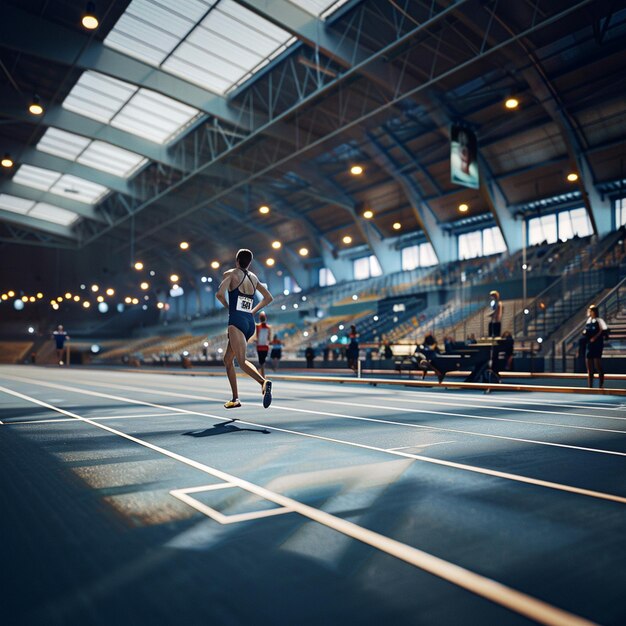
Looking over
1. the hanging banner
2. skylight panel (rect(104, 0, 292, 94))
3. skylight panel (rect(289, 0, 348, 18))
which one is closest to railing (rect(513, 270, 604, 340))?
the hanging banner

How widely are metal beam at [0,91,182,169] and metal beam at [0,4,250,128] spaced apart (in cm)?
640

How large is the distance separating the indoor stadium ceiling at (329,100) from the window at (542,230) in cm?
98

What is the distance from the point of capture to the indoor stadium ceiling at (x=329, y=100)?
23.2 m

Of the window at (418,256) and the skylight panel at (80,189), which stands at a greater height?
the skylight panel at (80,189)

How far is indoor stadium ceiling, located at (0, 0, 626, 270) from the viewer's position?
2317cm

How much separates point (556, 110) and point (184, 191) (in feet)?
88.6

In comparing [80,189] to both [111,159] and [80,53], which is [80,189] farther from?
[80,53]

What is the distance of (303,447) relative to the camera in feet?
16.9

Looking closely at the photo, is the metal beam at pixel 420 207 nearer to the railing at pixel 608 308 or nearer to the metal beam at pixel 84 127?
the metal beam at pixel 84 127

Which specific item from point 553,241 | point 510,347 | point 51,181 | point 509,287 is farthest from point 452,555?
point 51,181

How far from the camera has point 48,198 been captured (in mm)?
44375

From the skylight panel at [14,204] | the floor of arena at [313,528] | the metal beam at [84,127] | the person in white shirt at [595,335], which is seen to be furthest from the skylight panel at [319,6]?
the skylight panel at [14,204]

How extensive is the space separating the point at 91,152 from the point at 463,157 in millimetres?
24356

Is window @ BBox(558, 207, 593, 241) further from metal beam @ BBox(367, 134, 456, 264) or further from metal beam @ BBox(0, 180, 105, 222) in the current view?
metal beam @ BBox(0, 180, 105, 222)
